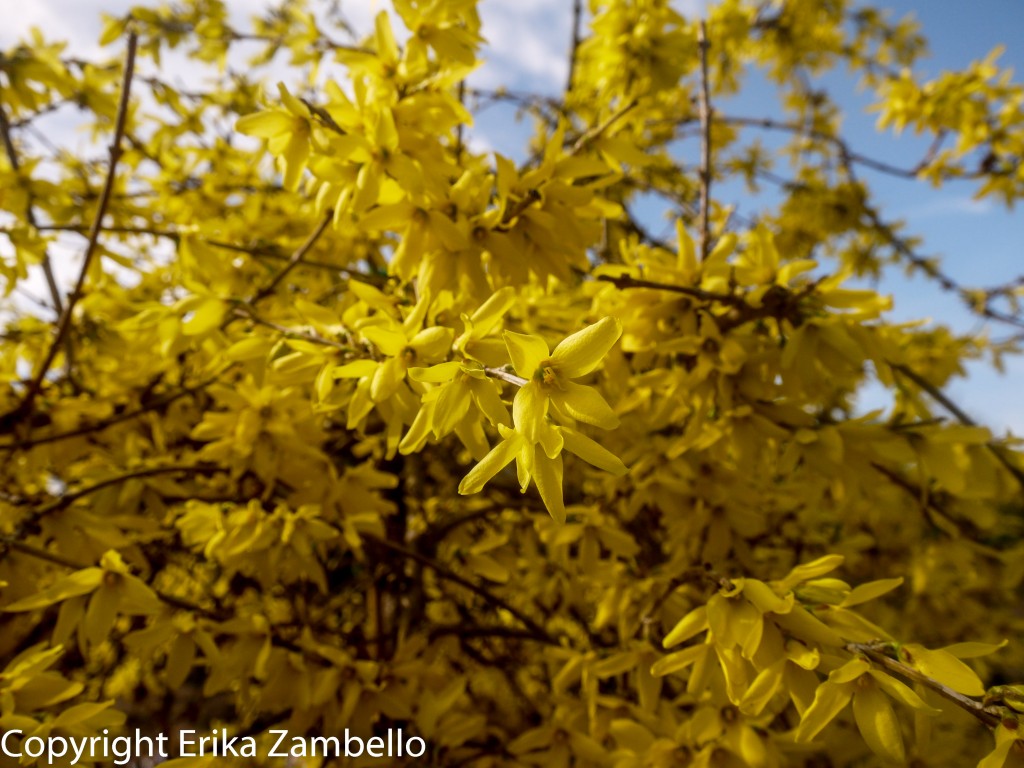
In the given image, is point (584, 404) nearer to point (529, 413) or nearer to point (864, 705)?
point (529, 413)

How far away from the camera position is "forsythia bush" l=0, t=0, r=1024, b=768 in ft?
2.99

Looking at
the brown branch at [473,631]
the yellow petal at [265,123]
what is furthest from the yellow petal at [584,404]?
the brown branch at [473,631]

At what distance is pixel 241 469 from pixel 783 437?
125cm

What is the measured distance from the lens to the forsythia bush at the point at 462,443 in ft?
2.99

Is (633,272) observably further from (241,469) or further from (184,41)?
(184,41)

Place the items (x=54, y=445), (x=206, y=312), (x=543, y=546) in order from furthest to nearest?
(x=543, y=546) < (x=54, y=445) < (x=206, y=312)

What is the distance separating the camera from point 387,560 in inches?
72.9

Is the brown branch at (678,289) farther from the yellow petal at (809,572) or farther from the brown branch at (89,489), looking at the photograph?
the brown branch at (89,489)

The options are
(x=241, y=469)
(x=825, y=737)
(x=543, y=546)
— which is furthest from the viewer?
(x=543, y=546)

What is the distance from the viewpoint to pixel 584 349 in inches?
30.2

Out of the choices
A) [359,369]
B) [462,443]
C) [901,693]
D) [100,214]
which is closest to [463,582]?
[462,443]

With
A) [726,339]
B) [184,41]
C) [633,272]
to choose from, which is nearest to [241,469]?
[633,272]

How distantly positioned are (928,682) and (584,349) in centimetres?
59

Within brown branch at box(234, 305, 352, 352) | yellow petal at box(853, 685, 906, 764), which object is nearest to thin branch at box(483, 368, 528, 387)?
brown branch at box(234, 305, 352, 352)
